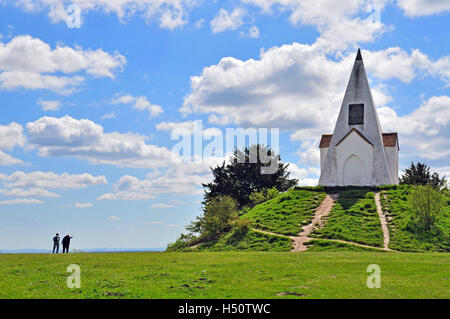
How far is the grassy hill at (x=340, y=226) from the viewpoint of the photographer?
105ft

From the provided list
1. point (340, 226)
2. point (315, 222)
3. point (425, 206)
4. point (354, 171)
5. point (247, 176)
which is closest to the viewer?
point (425, 206)

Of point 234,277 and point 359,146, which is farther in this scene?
point 359,146

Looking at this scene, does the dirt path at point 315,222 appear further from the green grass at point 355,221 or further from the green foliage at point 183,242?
the green foliage at point 183,242

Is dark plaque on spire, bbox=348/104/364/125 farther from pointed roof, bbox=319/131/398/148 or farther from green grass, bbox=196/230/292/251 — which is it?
green grass, bbox=196/230/292/251

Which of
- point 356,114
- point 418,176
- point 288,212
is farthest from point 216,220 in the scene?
point 418,176

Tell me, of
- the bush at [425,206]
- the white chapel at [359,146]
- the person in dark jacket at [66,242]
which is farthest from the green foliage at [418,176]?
the person in dark jacket at [66,242]

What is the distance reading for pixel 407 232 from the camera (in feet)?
112

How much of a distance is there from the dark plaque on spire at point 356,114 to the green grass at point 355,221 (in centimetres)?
1010

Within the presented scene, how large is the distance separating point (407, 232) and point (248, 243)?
1136 centimetres

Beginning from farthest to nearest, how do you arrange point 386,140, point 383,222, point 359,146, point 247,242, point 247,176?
point 247,176, point 386,140, point 359,146, point 383,222, point 247,242

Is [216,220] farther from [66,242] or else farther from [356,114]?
[356,114]
